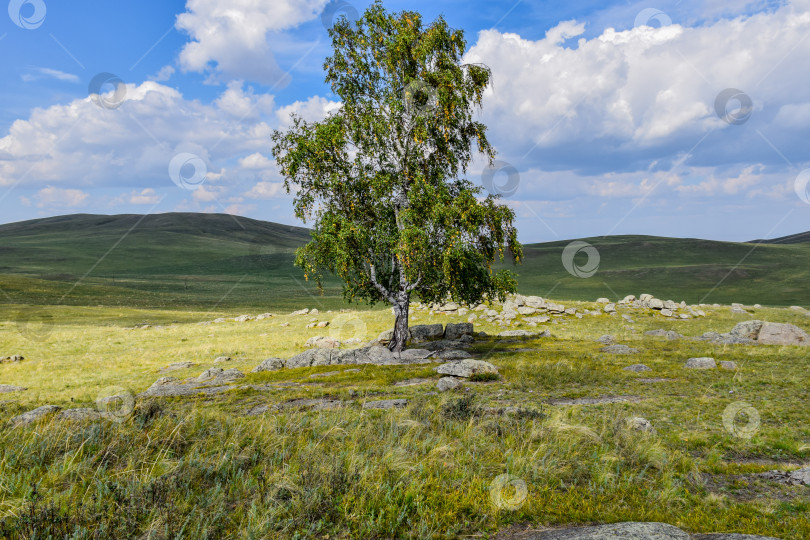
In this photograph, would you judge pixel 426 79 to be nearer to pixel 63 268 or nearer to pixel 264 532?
pixel 264 532

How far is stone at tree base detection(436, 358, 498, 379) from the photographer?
22656 mm

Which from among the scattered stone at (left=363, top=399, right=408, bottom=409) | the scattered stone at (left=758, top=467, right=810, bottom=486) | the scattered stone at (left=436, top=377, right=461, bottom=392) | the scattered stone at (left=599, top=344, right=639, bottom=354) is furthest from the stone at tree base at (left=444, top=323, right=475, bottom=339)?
the scattered stone at (left=758, top=467, right=810, bottom=486)

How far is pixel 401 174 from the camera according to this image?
28859mm

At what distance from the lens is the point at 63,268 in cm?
17250

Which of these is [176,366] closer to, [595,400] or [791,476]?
[595,400]

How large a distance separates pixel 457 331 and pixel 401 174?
16950mm

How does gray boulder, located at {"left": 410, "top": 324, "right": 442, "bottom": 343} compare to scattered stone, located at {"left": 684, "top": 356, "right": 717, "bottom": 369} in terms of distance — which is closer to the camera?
scattered stone, located at {"left": 684, "top": 356, "right": 717, "bottom": 369}

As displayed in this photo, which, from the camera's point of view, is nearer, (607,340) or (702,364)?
(702,364)

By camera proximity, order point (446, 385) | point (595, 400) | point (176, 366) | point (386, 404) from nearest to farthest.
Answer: point (386, 404) → point (595, 400) → point (446, 385) → point (176, 366)

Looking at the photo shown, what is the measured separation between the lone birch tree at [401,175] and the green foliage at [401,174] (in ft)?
0.24

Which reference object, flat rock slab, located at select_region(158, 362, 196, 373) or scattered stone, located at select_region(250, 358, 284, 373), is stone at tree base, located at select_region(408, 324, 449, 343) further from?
flat rock slab, located at select_region(158, 362, 196, 373)

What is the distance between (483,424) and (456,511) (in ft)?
16.2

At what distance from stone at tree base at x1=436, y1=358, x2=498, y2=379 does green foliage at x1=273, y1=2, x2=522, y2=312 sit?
5.20 m

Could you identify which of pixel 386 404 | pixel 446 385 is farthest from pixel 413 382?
pixel 386 404
